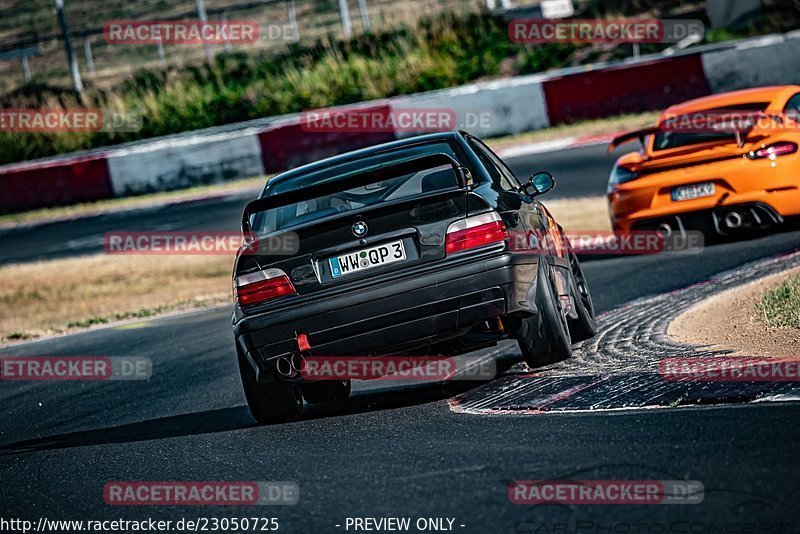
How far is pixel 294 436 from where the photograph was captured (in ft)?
21.5

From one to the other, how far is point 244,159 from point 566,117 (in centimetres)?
653

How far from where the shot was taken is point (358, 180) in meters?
6.84

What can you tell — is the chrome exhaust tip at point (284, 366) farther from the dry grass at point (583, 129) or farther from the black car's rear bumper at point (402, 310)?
the dry grass at point (583, 129)

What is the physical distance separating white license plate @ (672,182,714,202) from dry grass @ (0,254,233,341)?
5673 mm

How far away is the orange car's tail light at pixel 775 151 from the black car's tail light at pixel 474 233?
5.18 m

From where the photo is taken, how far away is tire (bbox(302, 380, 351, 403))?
742 centimetres

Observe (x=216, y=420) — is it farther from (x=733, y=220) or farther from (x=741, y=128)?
(x=741, y=128)

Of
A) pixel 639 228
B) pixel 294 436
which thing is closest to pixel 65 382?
pixel 294 436

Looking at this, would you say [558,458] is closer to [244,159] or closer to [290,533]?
[290,533]
